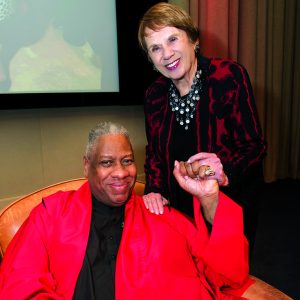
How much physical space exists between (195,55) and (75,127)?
1406 mm

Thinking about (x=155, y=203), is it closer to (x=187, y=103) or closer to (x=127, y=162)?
(x=127, y=162)

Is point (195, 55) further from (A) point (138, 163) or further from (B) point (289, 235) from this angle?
(B) point (289, 235)

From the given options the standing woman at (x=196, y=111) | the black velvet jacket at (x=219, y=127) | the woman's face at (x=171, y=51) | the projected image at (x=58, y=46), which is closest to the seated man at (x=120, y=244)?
the standing woman at (x=196, y=111)

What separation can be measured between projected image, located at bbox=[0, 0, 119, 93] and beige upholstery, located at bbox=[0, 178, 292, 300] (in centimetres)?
104

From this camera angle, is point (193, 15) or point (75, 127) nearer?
point (75, 127)

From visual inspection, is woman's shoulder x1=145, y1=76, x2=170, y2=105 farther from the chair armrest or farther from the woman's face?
the chair armrest

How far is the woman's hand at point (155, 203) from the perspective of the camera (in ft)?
4.83

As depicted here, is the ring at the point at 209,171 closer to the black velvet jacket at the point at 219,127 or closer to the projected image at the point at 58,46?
the black velvet jacket at the point at 219,127

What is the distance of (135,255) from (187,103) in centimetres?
76

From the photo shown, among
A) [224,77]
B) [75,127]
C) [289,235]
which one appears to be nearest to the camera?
[224,77]

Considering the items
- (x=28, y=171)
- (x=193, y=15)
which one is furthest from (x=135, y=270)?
(x=193, y=15)

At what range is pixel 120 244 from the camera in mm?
1342

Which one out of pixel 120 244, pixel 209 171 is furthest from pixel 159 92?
pixel 120 244

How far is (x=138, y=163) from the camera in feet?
10.4
